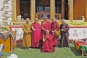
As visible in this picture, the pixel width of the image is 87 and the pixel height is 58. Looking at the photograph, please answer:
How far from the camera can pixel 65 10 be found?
18.7 meters

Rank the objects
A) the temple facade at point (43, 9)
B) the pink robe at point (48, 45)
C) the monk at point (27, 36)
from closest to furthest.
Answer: the pink robe at point (48, 45) < the monk at point (27, 36) < the temple facade at point (43, 9)

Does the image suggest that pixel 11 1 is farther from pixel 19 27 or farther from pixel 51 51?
pixel 51 51

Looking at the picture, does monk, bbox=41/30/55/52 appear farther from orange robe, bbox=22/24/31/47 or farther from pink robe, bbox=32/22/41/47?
orange robe, bbox=22/24/31/47

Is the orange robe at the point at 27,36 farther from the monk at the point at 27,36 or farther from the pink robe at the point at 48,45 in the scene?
the pink robe at the point at 48,45

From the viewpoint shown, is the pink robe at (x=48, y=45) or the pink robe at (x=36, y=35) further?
the pink robe at (x=36, y=35)

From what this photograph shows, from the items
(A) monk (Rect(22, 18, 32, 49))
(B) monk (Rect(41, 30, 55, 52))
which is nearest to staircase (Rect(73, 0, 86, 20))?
(A) monk (Rect(22, 18, 32, 49))

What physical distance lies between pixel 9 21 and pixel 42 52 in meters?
5.28

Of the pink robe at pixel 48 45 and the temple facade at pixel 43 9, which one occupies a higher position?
the temple facade at pixel 43 9

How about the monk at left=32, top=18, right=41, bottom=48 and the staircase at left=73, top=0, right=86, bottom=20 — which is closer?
the monk at left=32, top=18, right=41, bottom=48

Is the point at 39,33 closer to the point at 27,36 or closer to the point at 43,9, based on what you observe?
the point at 27,36

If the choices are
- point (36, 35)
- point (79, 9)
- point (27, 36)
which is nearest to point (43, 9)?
point (79, 9)

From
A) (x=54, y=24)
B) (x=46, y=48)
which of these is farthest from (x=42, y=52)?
(x=54, y=24)

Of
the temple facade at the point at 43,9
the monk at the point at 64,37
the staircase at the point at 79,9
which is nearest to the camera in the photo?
the monk at the point at 64,37

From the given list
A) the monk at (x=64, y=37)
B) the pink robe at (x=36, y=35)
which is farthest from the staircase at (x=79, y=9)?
the pink robe at (x=36, y=35)
